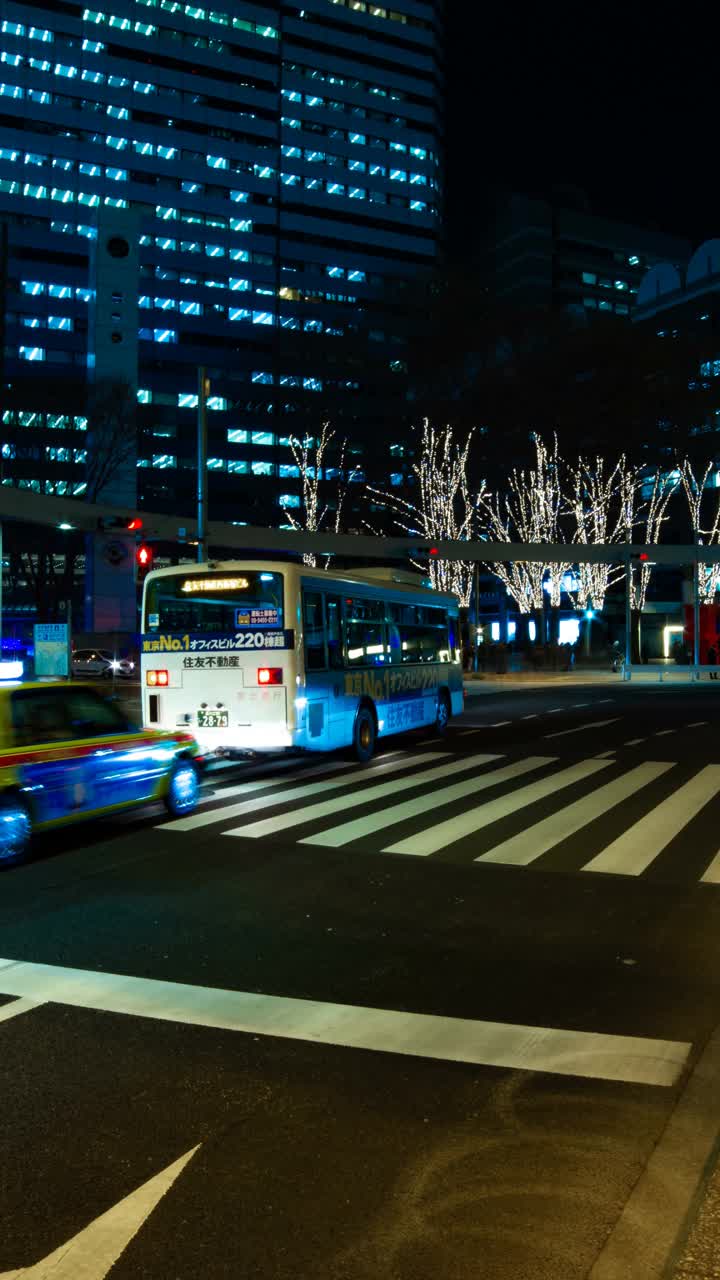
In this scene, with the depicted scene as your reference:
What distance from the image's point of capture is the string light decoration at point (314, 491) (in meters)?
56.9

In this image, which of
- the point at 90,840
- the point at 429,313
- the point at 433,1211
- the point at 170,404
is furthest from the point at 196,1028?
the point at 170,404

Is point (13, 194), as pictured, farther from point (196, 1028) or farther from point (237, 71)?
point (196, 1028)

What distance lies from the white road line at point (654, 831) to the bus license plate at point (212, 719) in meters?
5.92

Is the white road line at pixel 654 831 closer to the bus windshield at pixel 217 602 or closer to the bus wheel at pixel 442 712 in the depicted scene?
the bus windshield at pixel 217 602

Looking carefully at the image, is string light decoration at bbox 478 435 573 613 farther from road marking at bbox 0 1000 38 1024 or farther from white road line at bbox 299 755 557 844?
road marking at bbox 0 1000 38 1024

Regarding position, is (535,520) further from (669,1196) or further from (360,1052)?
(669,1196)

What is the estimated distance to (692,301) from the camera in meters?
83.0

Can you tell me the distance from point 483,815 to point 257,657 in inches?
173

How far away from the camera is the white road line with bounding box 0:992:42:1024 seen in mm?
5098

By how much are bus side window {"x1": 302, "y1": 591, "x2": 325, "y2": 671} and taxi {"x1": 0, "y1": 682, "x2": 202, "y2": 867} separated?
3.68m

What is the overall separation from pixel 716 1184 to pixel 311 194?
103054 mm

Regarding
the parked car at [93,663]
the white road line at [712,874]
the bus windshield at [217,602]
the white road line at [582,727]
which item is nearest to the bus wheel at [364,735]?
the bus windshield at [217,602]

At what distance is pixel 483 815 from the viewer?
1084 cm

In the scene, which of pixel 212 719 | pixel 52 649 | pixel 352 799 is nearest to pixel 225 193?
pixel 52 649
